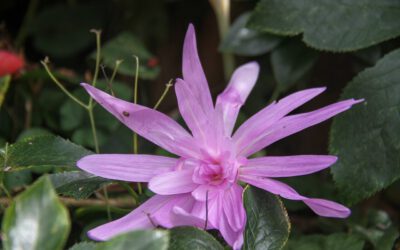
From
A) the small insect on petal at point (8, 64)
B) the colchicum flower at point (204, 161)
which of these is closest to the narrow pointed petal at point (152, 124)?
the colchicum flower at point (204, 161)

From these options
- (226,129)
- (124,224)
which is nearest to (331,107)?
(226,129)

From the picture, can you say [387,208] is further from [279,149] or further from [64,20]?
[64,20]

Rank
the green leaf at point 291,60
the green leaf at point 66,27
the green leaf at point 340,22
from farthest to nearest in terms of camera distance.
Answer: the green leaf at point 66,27, the green leaf at point 291,60, the green leaf at point 340,22

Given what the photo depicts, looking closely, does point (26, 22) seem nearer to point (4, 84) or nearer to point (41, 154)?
point (4, 84)

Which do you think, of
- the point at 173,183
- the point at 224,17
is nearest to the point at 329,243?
the point at 173,183

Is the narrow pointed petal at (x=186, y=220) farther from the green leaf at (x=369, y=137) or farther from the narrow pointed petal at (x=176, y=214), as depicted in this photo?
the green leaf at (x=369, y=137)

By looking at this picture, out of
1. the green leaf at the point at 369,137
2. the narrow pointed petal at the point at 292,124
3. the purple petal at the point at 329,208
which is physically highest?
the narrow pointed petal at the point at 292,124

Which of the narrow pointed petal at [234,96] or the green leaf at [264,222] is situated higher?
the narrow pointed petal at [234,96]
